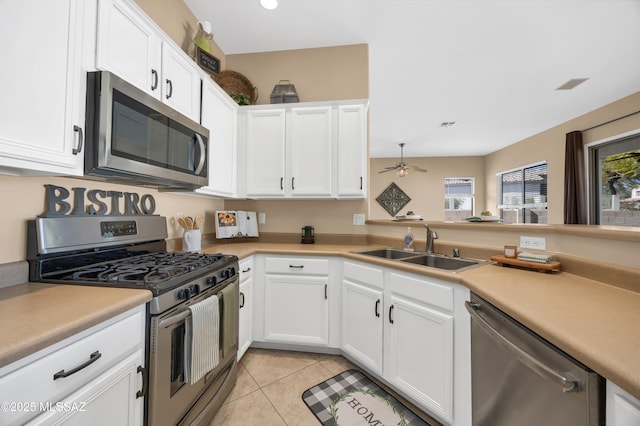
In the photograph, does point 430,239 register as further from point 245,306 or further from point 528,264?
point 245,306

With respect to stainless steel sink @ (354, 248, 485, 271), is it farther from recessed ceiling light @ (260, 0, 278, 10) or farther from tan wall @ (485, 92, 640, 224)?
tan wall @ (485, 92, 640, 224)

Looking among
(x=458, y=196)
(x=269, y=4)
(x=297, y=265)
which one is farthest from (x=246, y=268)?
(x=458, y=196)

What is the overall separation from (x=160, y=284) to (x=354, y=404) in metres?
1.37

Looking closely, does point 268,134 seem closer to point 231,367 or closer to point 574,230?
point 231,367

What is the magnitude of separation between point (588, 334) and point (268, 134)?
2.42 m

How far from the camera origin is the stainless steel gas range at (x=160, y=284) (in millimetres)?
1019

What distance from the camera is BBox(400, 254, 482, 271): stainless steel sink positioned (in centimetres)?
173

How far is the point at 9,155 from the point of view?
0.81 meters

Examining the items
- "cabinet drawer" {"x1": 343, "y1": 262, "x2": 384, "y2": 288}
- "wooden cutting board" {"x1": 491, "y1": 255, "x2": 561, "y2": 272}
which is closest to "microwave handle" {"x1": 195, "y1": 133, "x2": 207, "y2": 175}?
"cabinet drawer" {"x1": 343, "y1": 262, "x2": 384, "y2": 288}

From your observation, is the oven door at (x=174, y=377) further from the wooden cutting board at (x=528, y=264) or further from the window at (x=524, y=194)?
the window at (x=524, y=194)

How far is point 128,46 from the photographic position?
1262 mm

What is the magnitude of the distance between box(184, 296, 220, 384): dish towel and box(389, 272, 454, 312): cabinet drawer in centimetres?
107

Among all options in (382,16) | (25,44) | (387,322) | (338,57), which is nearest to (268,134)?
(338,57)

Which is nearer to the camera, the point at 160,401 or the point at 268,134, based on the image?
the point at 160,401
